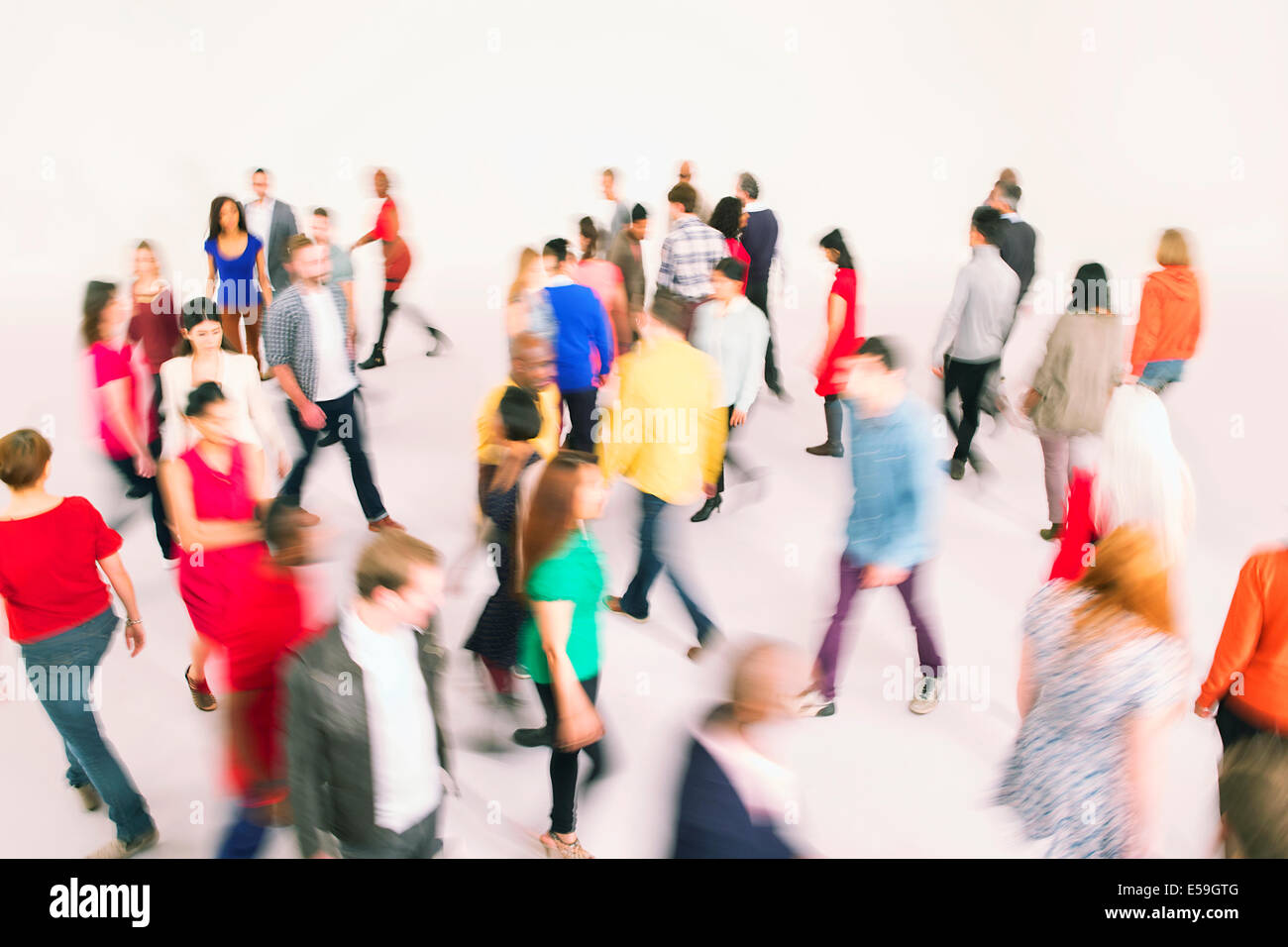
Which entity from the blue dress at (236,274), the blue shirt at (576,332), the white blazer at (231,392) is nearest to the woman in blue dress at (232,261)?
the blue dress at (236,274)

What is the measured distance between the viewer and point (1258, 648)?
2.46 meters

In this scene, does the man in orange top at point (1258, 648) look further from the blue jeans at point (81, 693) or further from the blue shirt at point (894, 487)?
the blue jeans at point (81, 693)

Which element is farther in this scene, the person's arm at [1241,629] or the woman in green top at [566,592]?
the woman in green top at [566,592]

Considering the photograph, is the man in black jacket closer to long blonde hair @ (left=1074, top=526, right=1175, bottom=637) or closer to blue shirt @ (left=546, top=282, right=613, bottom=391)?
long blonde hair @ (left=1074, top=526, right=1175, bottom=637)

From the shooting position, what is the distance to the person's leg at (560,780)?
276cm

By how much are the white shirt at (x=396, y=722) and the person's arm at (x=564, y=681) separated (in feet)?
1.45

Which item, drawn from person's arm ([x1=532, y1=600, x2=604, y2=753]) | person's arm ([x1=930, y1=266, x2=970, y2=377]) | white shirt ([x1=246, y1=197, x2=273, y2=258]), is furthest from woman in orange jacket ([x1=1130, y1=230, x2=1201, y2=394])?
white shirt ([x1=246, y1=197, x2=273, y2=258])

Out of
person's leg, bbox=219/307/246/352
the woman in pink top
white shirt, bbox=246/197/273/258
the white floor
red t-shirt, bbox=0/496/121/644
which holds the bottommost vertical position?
the white floor

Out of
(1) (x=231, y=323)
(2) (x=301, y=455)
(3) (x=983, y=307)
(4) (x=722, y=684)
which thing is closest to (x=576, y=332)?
(2) (x=301, y=455)

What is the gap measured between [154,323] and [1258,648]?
463cm

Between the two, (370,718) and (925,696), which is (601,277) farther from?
(370,718)

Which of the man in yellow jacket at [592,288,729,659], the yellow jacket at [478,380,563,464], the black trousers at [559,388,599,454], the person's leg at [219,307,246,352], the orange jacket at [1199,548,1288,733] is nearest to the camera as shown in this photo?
the orange jacket at [1199,548,1288,733]

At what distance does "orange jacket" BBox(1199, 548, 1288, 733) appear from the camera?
240 cm

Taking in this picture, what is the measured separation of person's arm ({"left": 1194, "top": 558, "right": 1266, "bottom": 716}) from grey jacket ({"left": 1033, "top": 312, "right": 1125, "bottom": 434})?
2053 mm
